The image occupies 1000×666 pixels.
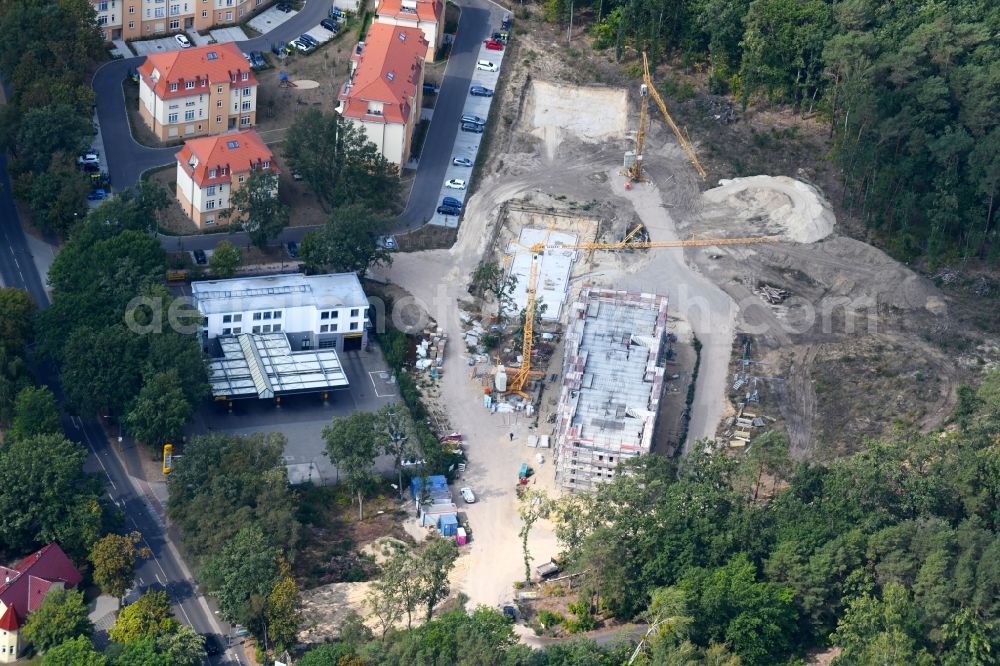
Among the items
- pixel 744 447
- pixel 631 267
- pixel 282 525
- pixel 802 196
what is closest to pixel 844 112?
pixel 802 196

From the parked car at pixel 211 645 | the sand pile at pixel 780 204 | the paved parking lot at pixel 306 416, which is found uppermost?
the sand pile at pixel 780 204

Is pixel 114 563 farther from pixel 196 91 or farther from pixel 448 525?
pixel 196 91

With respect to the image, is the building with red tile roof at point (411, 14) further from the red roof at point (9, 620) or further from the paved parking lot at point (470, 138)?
the red roof at point (9, 620)

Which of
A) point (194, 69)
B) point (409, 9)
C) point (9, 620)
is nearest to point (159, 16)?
point (194, 69)

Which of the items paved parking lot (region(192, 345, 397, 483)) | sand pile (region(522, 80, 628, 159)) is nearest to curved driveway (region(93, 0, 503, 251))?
sand pile (region(522, 80, 628, 159))

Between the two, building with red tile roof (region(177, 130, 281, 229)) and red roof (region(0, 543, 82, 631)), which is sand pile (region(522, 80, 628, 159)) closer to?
building with red tile roof (region(177, 130, 281, 229))

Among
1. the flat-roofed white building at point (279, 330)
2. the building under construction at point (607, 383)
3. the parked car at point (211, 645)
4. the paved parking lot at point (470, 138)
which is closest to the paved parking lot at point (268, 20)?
the paved parking lot at point (470, 138)
